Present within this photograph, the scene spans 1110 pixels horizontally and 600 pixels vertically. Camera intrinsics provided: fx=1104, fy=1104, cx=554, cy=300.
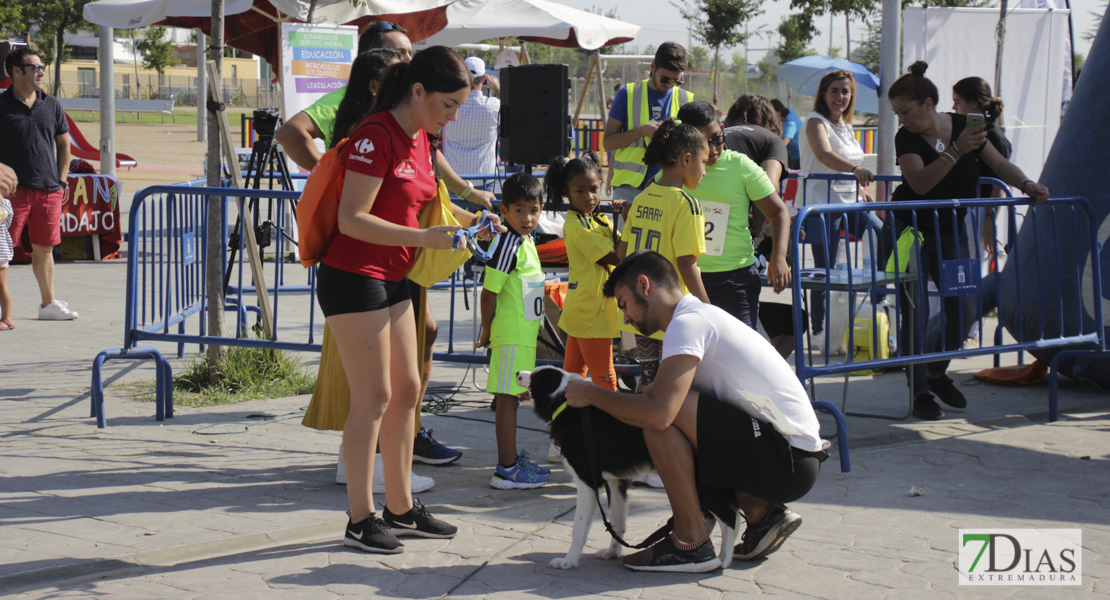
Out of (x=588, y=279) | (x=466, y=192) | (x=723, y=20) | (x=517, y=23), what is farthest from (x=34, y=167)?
(x=723, y=20)

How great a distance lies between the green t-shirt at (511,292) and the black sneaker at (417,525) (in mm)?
971

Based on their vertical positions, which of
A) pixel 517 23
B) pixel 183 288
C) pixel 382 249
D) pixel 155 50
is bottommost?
pixel 183 288

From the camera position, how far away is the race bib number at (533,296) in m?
4.92

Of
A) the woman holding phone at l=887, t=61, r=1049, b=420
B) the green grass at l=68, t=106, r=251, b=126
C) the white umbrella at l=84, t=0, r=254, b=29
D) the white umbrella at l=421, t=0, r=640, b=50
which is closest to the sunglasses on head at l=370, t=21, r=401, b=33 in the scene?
the woman holding phone at l=887, t=61, r=1049, b=420

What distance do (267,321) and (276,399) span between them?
64 cm

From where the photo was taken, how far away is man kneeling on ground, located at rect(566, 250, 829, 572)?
12.3ft

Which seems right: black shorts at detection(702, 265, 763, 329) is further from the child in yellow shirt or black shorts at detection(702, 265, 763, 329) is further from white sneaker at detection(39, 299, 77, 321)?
white sneaker at detection(39, 299, 77, 321)

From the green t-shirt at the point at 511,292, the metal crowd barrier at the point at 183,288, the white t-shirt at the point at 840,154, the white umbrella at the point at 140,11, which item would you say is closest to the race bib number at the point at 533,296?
the green t-shirt at the point at 511,292

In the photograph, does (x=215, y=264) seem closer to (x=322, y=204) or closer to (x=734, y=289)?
(x=322, y=204)

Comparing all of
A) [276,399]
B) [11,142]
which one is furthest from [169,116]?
[276,399]

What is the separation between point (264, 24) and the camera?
557 inches

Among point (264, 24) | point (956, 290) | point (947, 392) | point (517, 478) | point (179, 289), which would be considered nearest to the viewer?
point (517, 478)

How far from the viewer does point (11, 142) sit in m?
8.59

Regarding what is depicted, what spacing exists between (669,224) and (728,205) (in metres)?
0.55
